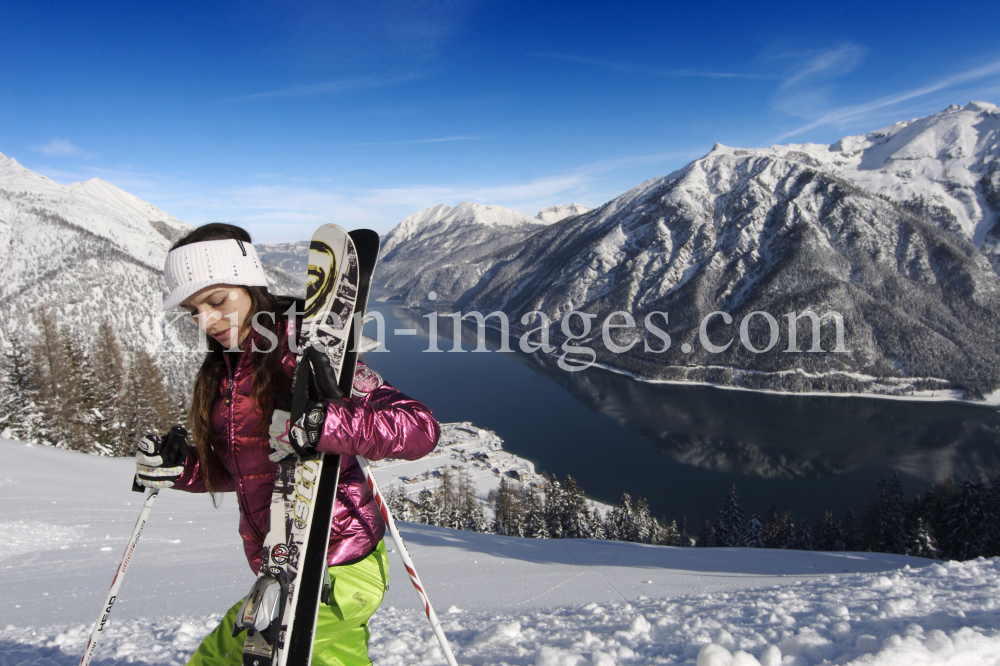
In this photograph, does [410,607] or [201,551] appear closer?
[410,607]

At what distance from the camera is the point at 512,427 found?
75000 millimetres

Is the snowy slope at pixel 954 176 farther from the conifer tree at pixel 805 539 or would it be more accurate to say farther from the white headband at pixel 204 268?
the white headband at pixel 204 268

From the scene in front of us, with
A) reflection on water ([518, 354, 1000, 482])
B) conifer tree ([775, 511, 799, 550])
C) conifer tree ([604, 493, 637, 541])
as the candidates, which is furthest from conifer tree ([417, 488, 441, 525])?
reflection on water ([518, 354, 1000, 482])

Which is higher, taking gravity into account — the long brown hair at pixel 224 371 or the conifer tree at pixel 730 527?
the long brown hair at pixel 224 371

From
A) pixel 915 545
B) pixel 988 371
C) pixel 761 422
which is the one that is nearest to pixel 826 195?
pixel 988 371

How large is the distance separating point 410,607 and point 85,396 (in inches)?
911

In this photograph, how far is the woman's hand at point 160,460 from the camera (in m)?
2.37

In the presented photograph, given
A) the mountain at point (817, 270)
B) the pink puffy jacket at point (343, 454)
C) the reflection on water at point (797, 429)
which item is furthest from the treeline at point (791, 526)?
the mountain at point (817, 270)

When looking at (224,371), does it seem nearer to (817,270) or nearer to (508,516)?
(508,516)

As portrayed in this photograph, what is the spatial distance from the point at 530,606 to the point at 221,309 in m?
4.87

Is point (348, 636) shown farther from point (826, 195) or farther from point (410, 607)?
point (826, 195)

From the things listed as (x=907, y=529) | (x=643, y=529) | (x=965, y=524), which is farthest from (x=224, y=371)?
(x=907, y=529)

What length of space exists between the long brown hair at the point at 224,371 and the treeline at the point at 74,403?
2433 centimetres

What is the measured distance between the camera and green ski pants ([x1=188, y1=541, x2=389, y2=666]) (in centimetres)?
195
